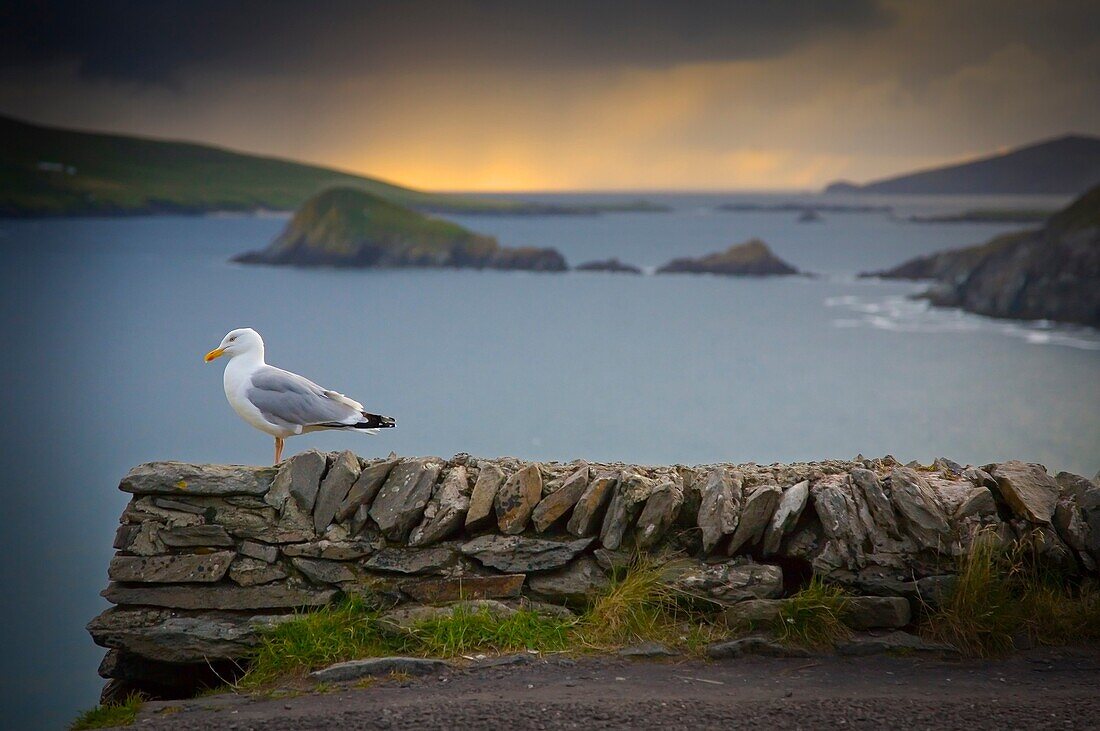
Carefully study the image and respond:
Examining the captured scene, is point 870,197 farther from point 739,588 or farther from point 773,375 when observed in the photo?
point 739,588

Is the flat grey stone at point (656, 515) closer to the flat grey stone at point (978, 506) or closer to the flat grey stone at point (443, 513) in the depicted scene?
the flat grey stone at point (443, 513)

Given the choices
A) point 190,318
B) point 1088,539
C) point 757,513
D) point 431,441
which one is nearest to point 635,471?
point 757,513

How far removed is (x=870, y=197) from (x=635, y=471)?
1446 cm

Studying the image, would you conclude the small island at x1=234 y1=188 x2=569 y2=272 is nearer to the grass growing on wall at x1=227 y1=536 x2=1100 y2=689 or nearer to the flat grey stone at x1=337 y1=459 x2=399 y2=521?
the flat grey stone at x1=337 y1=459 x2=399 y2=521

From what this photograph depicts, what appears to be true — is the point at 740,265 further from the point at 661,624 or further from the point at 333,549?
the point at 333,549

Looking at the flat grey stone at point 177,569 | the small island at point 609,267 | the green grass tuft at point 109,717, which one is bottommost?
the green grass tuft at point 109,717

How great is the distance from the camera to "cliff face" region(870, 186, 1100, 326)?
51.8 ft

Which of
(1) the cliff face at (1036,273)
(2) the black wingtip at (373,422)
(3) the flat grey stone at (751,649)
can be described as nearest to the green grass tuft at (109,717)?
(2) the black wingtip at (373,422)

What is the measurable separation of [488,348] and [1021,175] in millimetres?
9717

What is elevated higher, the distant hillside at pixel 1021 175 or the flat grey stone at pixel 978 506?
the distant hillside at pixel 1021 175

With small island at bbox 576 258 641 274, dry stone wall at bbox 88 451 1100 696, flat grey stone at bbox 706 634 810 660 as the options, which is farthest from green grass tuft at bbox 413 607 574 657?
small island at bbox 576 258 641 274

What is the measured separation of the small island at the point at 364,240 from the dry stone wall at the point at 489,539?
12.4 m

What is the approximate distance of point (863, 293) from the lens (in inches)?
725

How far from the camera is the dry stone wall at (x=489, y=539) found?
17.1 ft
